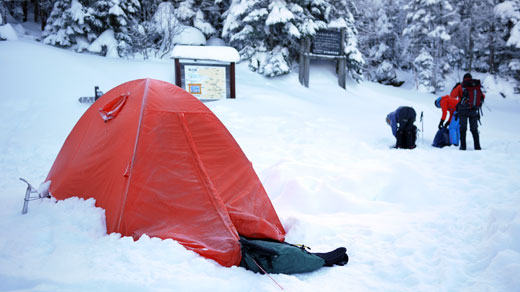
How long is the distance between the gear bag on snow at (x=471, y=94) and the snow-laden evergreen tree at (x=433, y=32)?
15.3 metres

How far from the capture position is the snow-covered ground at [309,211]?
2.52 m

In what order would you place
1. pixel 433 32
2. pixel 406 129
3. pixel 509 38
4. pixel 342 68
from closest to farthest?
pixel 406 129 → pixel 342 68 → pixel 509 38 → pixel 433 32

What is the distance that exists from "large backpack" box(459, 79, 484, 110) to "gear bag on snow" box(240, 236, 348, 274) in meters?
6.53

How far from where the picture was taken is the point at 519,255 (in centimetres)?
274

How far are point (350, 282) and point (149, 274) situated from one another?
1.64m

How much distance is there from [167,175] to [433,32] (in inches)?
899

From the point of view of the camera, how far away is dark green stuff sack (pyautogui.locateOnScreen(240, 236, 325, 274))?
9.59 ft

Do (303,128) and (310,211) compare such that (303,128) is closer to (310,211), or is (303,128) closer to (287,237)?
(310,211)

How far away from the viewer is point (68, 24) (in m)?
13.8

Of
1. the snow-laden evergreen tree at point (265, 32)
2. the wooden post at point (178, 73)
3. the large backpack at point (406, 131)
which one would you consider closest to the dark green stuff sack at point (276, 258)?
the large backpack at point (406, 131)

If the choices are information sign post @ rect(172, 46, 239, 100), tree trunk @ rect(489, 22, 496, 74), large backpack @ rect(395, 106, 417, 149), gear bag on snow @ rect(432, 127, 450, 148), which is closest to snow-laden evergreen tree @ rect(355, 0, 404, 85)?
tree trunk @ rect(489, 22, 496, 74)

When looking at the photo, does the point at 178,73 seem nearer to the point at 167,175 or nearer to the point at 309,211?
the point at 309,211

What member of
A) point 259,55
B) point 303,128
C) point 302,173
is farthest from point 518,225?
point 259,55

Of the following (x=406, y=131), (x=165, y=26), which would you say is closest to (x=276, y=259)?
(x=406, y=131)
